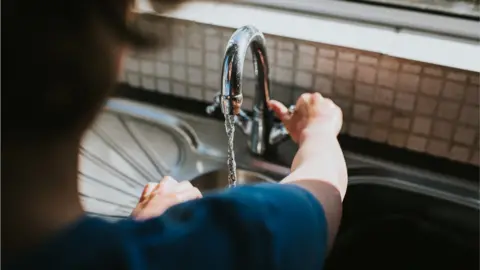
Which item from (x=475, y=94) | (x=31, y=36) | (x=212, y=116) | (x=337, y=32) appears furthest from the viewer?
(x=212, y=116)

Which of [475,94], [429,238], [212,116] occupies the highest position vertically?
[475,94]

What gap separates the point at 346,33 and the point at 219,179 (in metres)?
0.29

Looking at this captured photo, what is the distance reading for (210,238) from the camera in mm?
520

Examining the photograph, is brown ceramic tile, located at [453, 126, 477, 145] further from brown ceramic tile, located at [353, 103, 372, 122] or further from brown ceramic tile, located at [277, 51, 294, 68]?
brown ceramic tile, located at [277, 51, 294, 68]

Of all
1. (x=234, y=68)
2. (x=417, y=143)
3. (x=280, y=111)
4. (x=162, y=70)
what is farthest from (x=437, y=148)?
(x=162, y=70)

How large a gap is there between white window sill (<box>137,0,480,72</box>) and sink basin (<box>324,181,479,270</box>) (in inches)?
7.6

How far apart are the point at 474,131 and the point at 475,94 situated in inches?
2.2

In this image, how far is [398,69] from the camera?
947mm

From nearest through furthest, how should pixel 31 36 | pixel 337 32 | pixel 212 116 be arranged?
1. pixel 31 36
2. pixel 337 32
3. pixel 212 116

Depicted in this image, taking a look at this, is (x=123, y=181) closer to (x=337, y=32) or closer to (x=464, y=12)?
(x=337, y=32)

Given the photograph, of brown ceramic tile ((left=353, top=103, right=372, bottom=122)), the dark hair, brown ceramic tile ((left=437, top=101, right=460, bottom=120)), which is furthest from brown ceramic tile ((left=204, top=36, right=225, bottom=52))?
the dark hair

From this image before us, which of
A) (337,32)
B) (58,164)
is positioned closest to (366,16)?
(337,32)

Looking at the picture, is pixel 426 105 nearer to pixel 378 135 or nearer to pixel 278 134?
pixel 378 135

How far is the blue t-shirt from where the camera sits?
0.47 meters
